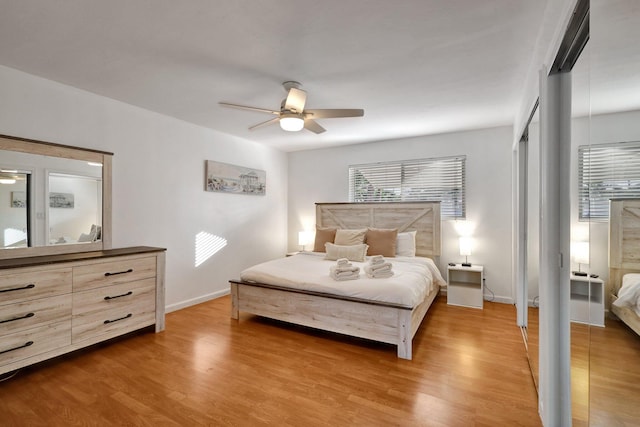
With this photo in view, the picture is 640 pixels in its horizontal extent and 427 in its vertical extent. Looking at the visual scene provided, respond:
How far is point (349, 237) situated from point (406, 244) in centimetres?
86

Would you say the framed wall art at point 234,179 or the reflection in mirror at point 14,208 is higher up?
the framed wall art at point 234,179

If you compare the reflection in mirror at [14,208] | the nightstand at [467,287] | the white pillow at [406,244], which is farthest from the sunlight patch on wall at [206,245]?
the nightstand at [467,287]

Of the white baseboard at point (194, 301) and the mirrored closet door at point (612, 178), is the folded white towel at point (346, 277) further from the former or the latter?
the white baseboard at point (194, 301)

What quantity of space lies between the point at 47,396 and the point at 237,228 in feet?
9.85

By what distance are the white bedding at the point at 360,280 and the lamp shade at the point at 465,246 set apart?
22.3 inches

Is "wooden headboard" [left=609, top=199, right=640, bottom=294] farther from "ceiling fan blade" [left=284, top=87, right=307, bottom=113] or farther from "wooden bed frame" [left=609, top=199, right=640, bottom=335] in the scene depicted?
"ceiling fan blade" [left=284, top=87, right=307, bottom=113]

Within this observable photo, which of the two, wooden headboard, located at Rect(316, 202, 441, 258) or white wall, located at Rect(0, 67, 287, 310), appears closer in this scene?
white wall, located at Rect(0, 67, 287, 310)

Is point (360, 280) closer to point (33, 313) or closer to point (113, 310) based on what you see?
point (113, 310)

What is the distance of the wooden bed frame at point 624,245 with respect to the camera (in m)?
0.81

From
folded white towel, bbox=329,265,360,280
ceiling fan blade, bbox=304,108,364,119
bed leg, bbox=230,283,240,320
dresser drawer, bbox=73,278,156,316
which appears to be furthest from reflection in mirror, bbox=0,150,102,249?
folded white towel, bbox=329,265,360,280

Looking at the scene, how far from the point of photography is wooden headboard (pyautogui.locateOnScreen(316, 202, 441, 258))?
14.7 ft

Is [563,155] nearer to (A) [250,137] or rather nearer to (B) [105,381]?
(B) [105,381]

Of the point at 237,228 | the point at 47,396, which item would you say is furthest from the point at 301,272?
the point at 47,396

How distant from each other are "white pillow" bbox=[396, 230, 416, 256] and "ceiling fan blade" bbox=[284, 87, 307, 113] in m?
2.63
